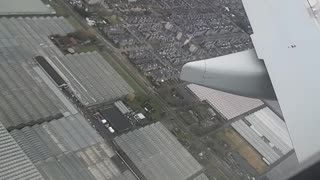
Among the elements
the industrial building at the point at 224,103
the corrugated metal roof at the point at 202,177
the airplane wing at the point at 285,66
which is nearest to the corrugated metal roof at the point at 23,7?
the industrial building at the point at 224,103

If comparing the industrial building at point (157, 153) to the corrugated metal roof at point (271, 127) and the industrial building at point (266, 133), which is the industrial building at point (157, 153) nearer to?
the industrial building at point (266, 133)

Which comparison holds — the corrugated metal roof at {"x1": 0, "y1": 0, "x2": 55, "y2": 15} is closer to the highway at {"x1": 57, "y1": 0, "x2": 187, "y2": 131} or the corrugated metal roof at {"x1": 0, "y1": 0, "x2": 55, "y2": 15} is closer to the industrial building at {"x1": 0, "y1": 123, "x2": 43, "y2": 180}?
the highway at {"x1": 57, "y1": 0, "x2": 187, "y2": 131}

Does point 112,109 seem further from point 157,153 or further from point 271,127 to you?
point 271,127

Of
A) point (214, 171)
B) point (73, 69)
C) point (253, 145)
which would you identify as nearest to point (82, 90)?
point (73, 69)

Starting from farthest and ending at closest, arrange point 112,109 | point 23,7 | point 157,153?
point 23,7
point 112,109
point 157,153

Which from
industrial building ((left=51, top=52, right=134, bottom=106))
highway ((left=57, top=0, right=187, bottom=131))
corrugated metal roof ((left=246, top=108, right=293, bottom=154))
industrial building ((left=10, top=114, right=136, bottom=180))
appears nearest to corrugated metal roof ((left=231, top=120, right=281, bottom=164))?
corrugated metal roof ((left=246, top=108, right=293, bottom=154))

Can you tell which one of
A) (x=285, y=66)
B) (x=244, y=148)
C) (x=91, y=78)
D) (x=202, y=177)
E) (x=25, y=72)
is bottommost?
(x=244, y=148)

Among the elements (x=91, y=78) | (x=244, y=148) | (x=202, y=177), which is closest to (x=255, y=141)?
(x=244, y=148)
